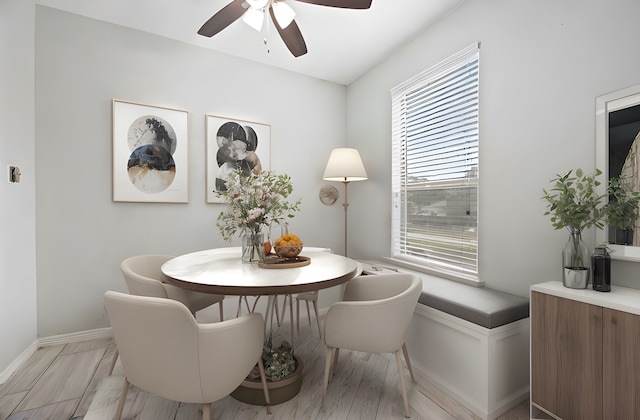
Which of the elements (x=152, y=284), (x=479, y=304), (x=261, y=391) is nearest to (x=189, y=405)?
(x=261, y=391)

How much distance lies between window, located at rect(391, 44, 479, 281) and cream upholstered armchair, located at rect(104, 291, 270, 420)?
183 cm

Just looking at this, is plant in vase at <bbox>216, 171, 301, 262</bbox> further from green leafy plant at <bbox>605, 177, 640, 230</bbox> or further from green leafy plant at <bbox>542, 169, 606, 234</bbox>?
green leafy plant at <bbox>605, 177, 640, 230</bbox>

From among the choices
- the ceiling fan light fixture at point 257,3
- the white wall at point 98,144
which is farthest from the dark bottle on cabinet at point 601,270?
the white wall at point 98,144

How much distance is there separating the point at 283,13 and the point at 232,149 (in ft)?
5.01

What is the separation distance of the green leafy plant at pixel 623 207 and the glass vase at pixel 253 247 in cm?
190

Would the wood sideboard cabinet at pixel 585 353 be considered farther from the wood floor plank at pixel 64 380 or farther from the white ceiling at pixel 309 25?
the wood floor plank at pixel 64 380

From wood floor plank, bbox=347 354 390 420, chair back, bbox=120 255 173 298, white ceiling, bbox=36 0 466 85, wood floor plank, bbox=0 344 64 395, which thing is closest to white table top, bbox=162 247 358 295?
chair back, bbox=120 255 173 298

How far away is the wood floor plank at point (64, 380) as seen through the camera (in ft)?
5.75

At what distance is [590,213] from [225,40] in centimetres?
312

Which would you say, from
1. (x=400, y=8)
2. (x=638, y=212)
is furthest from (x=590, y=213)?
(x=400, y=8)

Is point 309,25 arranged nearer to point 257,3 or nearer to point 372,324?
point 257,3

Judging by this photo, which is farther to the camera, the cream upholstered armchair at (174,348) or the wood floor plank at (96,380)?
the wood floor plank at (96,380)

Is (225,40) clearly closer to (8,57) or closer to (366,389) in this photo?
(8,57)

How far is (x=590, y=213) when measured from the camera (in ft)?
4.96
